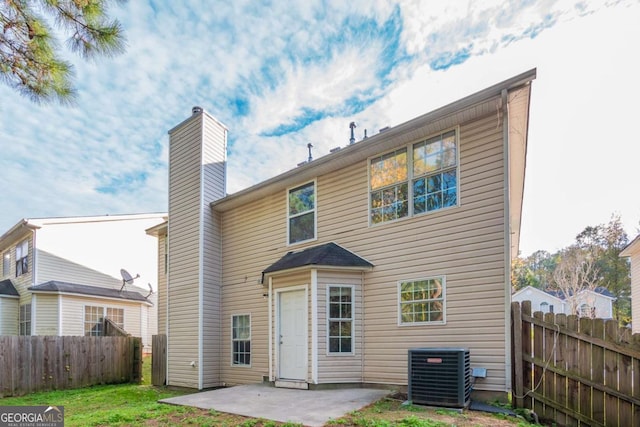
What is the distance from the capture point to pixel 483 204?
662 centimetres

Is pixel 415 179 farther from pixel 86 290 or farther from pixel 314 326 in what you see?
pixel 86 290

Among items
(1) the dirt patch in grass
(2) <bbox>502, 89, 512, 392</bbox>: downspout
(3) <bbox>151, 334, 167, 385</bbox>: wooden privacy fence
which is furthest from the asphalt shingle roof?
(2) <bbox>502, 89, 512, 392</bbox>: downspout

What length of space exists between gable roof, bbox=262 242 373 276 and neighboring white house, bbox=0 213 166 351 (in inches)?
413

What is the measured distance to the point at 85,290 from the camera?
15.6m

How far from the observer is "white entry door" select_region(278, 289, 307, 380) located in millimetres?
8023

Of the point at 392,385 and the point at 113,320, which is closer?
the point at 392,385

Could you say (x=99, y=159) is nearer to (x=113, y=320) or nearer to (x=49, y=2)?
(x=113, y=320)

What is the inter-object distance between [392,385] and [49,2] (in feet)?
24.1

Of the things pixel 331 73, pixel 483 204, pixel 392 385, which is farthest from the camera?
pixel 331 73

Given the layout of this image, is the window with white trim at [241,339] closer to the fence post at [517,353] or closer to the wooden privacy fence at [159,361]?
the wooden privacy fence at [159,361]

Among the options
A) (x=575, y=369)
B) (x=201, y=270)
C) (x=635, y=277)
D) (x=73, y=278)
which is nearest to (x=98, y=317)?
(x=73, y=278)

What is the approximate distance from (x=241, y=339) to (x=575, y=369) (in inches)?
293

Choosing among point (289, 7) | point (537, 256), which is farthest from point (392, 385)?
point (537, 256)

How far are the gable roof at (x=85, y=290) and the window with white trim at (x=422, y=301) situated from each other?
43.1 ft
